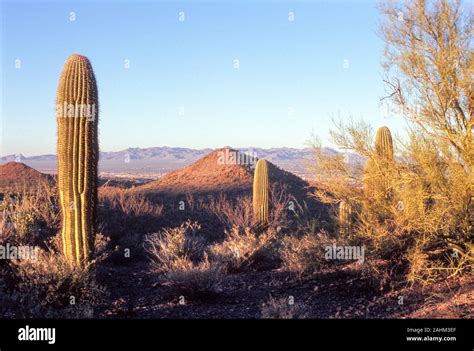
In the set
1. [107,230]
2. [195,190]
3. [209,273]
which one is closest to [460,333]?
[209,273]

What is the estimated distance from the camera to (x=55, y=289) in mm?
7984

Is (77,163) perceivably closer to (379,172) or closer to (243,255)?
(243,255)

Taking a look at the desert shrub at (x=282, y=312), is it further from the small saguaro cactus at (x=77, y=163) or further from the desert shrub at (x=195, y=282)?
the small saguaro cactus at (x=77, y=163)

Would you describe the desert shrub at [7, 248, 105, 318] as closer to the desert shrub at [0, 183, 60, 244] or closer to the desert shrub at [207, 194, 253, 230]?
the desert shrub at [0, 183, 60, 244]

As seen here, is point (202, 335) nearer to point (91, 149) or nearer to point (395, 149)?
point (91, 149)

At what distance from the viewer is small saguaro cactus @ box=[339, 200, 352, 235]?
1062 centimetres

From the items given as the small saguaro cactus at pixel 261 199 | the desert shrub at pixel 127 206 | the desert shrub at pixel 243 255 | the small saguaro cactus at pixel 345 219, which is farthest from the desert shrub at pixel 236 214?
the small saguaro cactus at pixel 345 219

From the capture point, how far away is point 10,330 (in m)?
6.20

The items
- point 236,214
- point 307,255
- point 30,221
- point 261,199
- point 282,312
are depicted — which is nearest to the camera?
point 282,312

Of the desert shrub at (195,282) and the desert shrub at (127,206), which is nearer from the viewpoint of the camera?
the desert shrub at (195,282)

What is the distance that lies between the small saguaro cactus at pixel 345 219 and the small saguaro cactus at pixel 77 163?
15.0 ft

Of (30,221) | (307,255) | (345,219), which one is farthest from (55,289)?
(345,219)

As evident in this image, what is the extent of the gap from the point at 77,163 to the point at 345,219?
199 inches

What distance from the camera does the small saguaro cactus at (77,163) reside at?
9.27 meters
